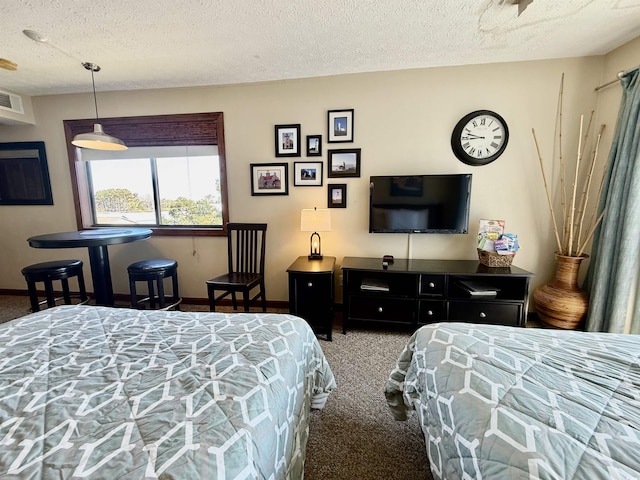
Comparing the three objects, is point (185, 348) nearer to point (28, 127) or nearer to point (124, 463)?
point (124, 463)

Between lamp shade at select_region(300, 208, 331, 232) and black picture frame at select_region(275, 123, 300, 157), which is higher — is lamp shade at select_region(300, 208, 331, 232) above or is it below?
below

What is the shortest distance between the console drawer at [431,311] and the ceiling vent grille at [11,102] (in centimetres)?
475

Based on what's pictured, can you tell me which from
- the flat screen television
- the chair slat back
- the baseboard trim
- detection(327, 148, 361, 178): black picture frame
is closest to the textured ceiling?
detection(327, 148, 361, 178): black picture frame

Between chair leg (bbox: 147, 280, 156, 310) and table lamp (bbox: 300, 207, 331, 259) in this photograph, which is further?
chair leg (bbox: 147, 280, 156, 310)

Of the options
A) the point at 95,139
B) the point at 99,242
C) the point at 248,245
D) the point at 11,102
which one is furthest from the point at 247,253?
the point at 11,102

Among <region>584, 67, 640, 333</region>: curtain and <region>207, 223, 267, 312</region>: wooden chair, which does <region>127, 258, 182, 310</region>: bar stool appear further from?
<region>584, 67, 640, 333</region>: curtain

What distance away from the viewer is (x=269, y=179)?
292 cm

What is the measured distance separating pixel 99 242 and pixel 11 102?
2.21 m

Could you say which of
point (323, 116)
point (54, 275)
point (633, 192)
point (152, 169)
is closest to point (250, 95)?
point (323, 116)

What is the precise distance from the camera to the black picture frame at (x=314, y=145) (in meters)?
2.78

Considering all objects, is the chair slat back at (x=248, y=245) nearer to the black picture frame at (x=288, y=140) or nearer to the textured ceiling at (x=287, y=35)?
the black picture frame at (x=288, y=140)

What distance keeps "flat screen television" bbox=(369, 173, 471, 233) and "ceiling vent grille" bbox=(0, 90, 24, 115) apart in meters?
3.98

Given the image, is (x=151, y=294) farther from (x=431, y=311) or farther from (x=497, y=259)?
(x=497, y=259)

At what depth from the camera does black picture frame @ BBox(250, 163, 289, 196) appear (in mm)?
2891
